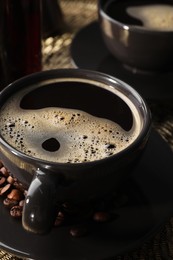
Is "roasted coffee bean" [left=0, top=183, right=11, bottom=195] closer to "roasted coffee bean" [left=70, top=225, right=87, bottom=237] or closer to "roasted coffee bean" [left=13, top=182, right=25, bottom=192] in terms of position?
"roasted coffee bean" [left=13, top=182, right=25, bottom=192]

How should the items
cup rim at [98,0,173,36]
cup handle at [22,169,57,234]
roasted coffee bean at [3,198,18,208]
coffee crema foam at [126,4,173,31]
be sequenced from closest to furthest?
cup handle at [22,169,57,234], roasted coffee bean at [3,198,18,208], cup rim at [98,0,173,36], coffee crema foam at [126,4,173,31]

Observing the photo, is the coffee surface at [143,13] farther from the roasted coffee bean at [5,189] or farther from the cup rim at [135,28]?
the roasted coffee bean at [5,189]

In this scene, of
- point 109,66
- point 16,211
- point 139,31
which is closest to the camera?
point 16,211

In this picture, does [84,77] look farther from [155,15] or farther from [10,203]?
[155,15]

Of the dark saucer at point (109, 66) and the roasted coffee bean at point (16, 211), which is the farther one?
the dark saucer at point (109, 66)

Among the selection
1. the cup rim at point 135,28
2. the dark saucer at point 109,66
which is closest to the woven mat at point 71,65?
the dark saucer at point 109,66

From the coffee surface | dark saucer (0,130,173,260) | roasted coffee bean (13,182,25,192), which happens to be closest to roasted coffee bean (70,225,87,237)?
dark saucer (0,130,173,260)

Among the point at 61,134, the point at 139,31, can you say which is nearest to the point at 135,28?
the point at 139,31
